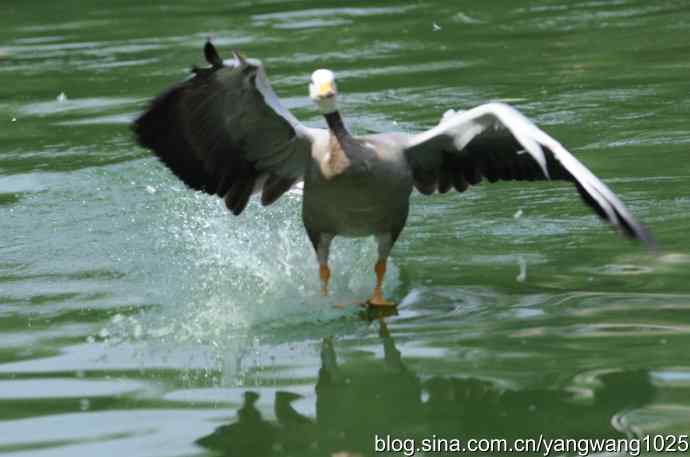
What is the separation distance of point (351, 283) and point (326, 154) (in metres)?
1.27

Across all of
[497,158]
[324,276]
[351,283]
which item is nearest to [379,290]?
[324,276]

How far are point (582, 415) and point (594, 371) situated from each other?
619 millimetres

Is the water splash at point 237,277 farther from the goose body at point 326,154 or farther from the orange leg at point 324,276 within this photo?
the goose body at point 326,154

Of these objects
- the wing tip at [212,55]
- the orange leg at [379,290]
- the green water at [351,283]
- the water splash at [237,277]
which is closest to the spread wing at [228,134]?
the wing tip at [212,55]

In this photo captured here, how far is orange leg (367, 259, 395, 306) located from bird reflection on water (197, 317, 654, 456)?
104 centimetres

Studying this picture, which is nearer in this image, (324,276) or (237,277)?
(324,276)

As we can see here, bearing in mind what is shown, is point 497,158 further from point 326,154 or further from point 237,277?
point 237,277

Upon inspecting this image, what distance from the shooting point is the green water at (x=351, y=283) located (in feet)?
21.1

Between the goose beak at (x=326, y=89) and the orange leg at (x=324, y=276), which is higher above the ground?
the goose beak at (x=326, y=89)

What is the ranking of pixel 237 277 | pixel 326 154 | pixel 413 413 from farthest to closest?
pixel 237 277, pixel 326 154, pixel 413 413

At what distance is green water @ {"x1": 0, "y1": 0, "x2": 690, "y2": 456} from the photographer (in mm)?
6445

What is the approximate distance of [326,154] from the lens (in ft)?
25.8

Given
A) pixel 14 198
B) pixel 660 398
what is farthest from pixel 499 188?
pixel 660 398

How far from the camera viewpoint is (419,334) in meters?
7.57
